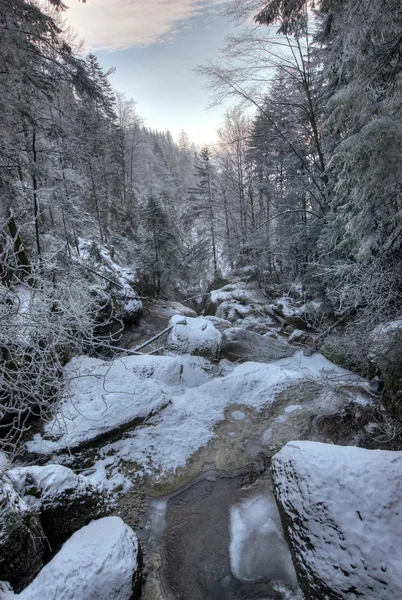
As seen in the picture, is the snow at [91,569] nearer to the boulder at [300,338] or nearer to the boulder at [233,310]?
the boulder at [300,338]

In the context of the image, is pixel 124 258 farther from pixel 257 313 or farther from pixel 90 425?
pixel 90 425

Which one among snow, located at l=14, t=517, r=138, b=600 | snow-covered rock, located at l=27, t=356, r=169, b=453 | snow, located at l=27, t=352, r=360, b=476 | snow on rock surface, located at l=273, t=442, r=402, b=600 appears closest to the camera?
snow on rock surface, located at l=273, t=442, r=402, b=600

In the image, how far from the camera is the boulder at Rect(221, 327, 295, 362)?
931 cm

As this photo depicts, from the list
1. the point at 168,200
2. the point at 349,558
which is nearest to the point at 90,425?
the point at 349,558

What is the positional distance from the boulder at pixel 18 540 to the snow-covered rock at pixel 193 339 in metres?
6.02

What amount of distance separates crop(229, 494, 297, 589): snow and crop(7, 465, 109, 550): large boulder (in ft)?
6.66

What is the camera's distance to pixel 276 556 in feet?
12.2

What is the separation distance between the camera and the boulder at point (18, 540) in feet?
9.26

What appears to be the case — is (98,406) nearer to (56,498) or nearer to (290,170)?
(56,498)

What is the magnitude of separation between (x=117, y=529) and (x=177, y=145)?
238 feet

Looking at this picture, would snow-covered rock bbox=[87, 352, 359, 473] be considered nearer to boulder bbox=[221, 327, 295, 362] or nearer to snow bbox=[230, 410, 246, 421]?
snow bbox=[230, 410, 246, 421]

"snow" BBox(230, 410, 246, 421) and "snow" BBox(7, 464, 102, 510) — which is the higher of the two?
"snow" BBox(7, 464, 102, 510)

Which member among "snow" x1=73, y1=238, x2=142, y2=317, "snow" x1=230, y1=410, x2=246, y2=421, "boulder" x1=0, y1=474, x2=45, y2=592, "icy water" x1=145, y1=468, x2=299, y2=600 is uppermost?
"snow" x1=73, y1=238, x2=142, y2=317

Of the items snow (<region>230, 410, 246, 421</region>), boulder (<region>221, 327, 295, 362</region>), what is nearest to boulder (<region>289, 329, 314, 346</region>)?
boulder (<region>221, 327, 295, 362</region>)
